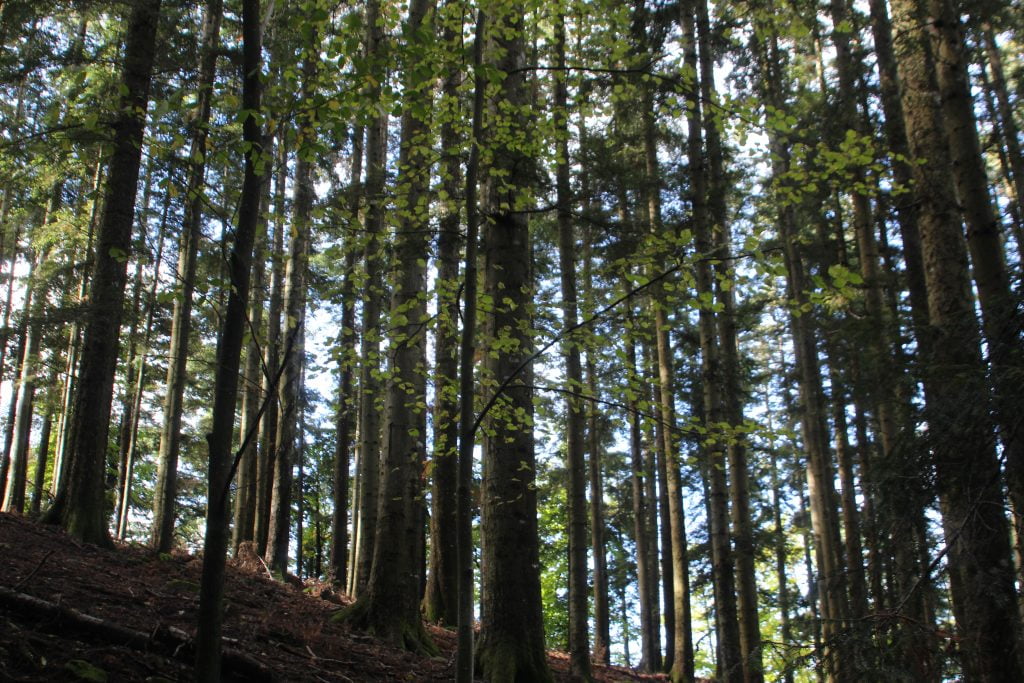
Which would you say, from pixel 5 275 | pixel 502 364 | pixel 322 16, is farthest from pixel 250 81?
pixel 5 275

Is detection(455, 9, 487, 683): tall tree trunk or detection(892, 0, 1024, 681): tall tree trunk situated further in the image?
detection(892, 0, 1024, 681): tall tree trunk

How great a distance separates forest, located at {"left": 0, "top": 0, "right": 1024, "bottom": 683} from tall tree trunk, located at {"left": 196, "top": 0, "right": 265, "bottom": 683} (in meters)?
0.02

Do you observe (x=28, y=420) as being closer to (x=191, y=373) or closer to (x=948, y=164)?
(x=191, y=373)

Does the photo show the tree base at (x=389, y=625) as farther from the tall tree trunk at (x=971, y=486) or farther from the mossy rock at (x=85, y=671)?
the tall tree trunk at (x=971, y=486)

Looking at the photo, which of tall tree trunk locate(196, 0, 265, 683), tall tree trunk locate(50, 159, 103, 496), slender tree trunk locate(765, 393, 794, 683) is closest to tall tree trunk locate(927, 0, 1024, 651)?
tall tree trunk locate(196, 0, 265, 683)

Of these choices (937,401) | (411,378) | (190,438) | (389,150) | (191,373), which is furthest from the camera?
(190,438)

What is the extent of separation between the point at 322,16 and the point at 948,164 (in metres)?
5.43

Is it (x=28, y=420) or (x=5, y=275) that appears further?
(x=5, y=275)

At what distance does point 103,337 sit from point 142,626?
4310 millimetres

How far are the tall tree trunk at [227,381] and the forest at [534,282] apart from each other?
2cm

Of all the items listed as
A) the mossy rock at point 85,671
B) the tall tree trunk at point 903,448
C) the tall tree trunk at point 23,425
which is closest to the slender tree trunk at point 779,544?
the tall tree trunk at point 903,448

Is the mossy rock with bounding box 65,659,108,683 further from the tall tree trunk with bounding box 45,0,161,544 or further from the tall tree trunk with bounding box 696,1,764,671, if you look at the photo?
the tall tree trunk with bounding box 696,1,764,671

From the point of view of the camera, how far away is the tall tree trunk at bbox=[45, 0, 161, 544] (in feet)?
25.1

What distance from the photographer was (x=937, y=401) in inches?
163
